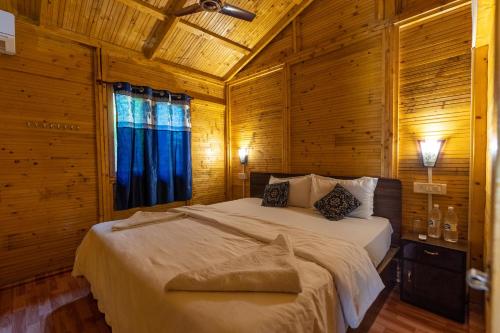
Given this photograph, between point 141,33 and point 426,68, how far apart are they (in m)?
3.39

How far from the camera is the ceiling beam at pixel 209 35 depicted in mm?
3181

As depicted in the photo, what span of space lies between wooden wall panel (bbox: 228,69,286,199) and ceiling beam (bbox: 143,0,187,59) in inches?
57.3

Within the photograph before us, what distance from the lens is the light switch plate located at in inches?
89.3

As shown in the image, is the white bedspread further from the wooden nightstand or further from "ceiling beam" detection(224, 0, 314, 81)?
"ceiling beam" detection(224, 0, 314, 81)

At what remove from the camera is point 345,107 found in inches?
118

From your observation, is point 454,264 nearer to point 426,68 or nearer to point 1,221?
point 426,68

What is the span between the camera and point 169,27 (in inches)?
122

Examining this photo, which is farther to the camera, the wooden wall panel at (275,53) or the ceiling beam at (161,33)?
the wooden wall panel at (275,53)

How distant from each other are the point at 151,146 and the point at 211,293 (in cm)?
280

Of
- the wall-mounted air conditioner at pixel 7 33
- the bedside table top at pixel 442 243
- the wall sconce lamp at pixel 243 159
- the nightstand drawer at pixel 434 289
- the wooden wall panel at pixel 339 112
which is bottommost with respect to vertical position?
the nightstand drawer at pixel 434 289

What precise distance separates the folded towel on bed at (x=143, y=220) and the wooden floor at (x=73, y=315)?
0.76 metres

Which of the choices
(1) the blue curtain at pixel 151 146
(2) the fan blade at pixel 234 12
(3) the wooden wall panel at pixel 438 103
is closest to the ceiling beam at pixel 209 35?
(1) the blue curtain at pixel 151 146

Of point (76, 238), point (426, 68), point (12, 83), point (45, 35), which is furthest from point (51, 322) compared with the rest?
point (426, 68)

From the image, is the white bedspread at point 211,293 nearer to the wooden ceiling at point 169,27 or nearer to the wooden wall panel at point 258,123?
the wooden wall panel at point 258,123
